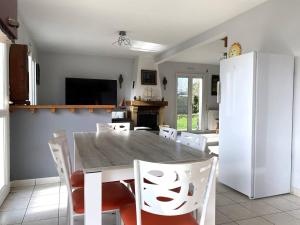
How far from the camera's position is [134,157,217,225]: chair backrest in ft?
3.65

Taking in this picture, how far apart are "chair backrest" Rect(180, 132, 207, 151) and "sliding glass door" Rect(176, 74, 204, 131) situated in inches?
238

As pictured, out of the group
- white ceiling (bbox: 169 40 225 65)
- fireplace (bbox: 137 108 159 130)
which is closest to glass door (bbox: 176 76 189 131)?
fireplace (bbox: 137 108 159 130)

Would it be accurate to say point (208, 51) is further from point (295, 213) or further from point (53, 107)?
point (295, 213)

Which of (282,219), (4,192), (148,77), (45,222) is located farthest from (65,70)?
(282,219)

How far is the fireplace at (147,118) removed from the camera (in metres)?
7.42

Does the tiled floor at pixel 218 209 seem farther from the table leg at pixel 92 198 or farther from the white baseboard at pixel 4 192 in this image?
the table leg at pixel 92 198

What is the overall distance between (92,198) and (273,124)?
2370mm

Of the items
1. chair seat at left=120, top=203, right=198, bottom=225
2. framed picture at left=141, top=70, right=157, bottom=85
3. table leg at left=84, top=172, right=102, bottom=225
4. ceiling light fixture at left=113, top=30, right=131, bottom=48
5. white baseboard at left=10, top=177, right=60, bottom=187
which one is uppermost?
ceiling light fixture at left=113, top=30, right=131, bottom=48

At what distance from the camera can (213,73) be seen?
851cm

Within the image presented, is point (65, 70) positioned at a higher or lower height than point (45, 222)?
higher

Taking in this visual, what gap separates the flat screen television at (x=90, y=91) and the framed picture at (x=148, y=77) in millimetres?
875

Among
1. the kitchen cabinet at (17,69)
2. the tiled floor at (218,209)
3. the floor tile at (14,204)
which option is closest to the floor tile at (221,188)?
the tiled floor at (218,209)

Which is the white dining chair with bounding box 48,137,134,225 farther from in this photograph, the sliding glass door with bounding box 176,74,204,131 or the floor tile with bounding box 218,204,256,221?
the sliding glass door with bounding box 176,74,204,131

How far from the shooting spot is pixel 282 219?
90.4 inches
